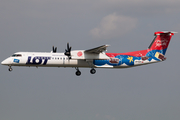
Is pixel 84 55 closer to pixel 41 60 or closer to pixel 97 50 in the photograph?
pixel 97 50

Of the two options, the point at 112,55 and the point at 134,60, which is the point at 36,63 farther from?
the point at 134,60

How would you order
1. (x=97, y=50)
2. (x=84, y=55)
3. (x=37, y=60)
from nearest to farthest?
1. (x=37, y=60)
2. (x=97, y=50)
3. (x=84, y=55)

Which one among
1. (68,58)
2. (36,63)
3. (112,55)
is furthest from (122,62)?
(36,63)

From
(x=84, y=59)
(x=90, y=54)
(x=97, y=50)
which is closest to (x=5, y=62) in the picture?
(x=84, y=59)

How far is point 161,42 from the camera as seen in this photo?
39.6 m

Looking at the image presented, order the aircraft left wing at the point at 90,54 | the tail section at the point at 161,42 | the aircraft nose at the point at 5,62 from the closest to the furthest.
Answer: the aircraft nose at the point at 5,62 < the aircraft left wing at the point at 90,54 < the tail section at the point at 161,42

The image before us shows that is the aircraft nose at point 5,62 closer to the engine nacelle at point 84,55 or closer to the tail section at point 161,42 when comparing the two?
the engine nacelle at point 84,55

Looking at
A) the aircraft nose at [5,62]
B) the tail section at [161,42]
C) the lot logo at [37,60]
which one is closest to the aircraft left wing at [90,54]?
the lot logo at [37,60]

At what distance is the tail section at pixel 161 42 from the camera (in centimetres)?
3944

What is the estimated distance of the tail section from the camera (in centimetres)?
3944

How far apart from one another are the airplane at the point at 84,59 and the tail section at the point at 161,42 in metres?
1.00

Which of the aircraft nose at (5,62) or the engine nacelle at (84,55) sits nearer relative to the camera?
the aircraft nose at (5,62)

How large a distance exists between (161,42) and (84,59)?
11158 mm

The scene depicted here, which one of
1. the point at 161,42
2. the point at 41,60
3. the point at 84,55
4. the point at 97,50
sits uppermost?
the point at 161,42
